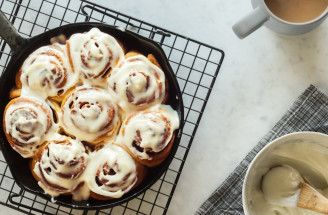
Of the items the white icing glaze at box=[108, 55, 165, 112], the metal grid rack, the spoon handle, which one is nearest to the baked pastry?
the white icing glaze at box=[108, 55, 165, 112]

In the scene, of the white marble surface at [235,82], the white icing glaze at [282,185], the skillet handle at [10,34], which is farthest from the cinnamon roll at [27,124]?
the white icing glaze at [282,185]

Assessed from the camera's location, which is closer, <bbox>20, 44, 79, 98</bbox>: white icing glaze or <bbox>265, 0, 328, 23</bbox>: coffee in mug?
<bbox>20, 44, 79, 98</bbox>: white icing glaze

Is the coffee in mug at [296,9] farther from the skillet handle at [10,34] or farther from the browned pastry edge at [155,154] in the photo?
the skillet handle at [10,34]

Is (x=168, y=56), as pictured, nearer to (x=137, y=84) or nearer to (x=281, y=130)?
(x=137, y=84)

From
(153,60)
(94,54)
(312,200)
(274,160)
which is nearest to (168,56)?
(153,60)

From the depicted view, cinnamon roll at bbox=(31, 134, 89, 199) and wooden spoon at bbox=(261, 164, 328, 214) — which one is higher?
wooden spoon at bbox=(261, 164, 328, 214)

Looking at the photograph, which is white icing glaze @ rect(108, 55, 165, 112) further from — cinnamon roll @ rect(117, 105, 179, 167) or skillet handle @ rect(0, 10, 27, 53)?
skillet handle @ rect(0, 10, 27, 53)
